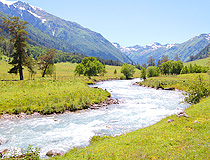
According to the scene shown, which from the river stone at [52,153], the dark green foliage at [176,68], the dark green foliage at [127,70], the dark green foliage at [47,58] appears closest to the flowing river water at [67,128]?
the river stone at [52,153]

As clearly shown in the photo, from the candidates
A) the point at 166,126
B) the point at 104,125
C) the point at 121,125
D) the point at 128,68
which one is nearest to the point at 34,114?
the point at 104,125

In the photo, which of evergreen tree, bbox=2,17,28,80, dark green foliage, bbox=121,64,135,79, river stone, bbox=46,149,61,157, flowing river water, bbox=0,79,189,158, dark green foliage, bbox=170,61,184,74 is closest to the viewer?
river stone, bbox=46,149,61,157

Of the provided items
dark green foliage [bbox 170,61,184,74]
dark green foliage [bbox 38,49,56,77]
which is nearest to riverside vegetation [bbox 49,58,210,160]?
dark green foliage [bbox 38,49,56,77]

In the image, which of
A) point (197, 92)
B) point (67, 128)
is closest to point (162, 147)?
point (67, 128)

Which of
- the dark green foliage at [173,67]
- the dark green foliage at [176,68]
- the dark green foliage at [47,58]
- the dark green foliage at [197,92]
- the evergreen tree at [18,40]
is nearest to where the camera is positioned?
the dark green foliage at [197,92]

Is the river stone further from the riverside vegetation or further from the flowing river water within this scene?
the riverside vegetation

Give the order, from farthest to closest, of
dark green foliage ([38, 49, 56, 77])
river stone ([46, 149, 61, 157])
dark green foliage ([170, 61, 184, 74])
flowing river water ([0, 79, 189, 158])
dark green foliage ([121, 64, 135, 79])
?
dark green foliage ([170, 61, 184, 74]), dark green foliage ([121, 64, 135, 79]), dark green foliage ([38, 49, 56, 77]), flowing river water ([0, 79, 189, 158]), river stone ([46, 149, 61, 157])

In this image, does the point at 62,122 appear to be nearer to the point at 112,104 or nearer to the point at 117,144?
the point at 117,144

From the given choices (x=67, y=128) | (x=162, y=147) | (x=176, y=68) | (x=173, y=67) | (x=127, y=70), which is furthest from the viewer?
(x=173, y=67)

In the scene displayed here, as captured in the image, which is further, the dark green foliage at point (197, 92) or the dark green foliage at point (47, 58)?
the dark green foliage at point (47, 58)

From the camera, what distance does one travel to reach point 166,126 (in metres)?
16.6

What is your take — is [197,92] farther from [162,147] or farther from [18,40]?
[18,40]

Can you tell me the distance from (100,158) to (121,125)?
12223 mm

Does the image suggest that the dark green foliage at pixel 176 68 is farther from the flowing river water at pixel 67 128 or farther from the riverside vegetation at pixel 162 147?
the riverside vegetation at pixel 162 147
